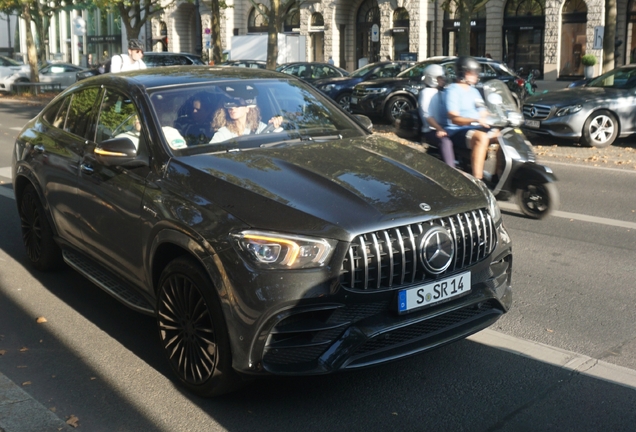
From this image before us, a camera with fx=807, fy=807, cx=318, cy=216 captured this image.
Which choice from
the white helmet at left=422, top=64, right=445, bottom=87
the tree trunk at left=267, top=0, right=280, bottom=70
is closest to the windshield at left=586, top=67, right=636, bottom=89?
the white helmet at left=422, top=64, right=445, bottom=87

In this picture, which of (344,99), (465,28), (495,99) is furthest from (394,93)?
(495,99)

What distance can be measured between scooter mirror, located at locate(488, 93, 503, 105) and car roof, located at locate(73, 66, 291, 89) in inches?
149

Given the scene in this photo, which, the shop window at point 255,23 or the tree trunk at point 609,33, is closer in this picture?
the tree trunk at point 609,33

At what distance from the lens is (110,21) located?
215ft

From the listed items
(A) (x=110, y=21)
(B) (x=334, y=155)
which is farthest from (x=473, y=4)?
(A) (x=110, y=21)

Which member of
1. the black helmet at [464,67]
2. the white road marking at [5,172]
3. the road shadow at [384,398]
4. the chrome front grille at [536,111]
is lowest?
the road shadow at [384,398]

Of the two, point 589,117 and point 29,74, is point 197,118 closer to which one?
point 589,117

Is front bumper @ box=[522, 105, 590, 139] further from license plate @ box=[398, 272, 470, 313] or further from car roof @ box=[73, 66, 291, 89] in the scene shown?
license plate @ box=[398, 272, 470, 313]

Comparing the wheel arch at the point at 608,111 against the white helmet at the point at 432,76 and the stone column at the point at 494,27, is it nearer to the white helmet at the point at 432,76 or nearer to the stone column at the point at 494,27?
the white helmet at the point at 432,76

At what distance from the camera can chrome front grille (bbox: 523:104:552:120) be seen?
15.4 metres

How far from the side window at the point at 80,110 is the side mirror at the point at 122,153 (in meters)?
1.06

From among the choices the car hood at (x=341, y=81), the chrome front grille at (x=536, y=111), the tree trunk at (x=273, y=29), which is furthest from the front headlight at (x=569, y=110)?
the tree trunk at (x=273, y=29)

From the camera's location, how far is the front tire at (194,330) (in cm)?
396

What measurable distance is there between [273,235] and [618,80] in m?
14.3
